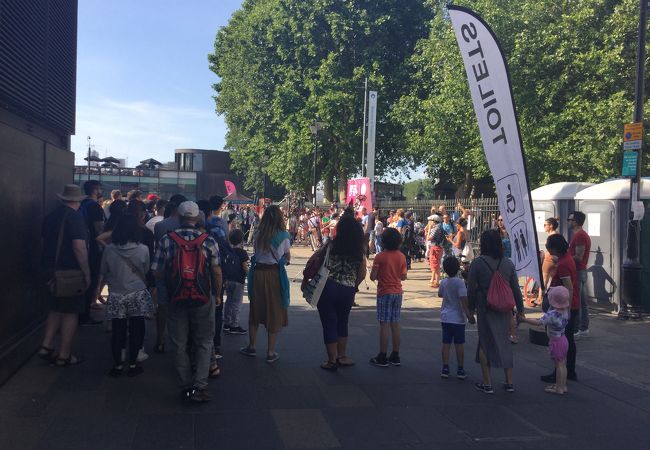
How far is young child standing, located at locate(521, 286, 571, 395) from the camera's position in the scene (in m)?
6.07

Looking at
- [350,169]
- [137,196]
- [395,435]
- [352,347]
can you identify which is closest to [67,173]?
[137,196]

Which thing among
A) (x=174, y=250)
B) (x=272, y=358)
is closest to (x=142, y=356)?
(x=272, y=358)

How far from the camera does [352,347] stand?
7863 millimetres

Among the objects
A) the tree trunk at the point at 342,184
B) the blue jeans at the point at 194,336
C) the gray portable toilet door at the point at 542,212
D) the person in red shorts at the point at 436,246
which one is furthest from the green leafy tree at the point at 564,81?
the blue jeans at the point at 194,336

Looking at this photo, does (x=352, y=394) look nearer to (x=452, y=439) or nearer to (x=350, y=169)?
(x=452, y=439)

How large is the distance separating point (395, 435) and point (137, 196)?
552cm

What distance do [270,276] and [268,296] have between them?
0.75 feet

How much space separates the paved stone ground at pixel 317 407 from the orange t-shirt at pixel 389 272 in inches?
36.8

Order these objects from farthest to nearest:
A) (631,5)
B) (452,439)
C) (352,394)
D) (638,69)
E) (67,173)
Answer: (631,5), (638,69), (67,173), (352,394), (452,439)

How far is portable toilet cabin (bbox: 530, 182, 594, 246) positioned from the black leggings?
8579 mm

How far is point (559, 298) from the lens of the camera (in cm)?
618

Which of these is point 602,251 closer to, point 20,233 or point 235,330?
point 235,330

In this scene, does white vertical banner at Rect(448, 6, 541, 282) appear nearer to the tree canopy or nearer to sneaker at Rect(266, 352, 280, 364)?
sneaker at Rect(266, 352, 280, 364)

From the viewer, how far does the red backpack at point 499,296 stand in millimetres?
5957
